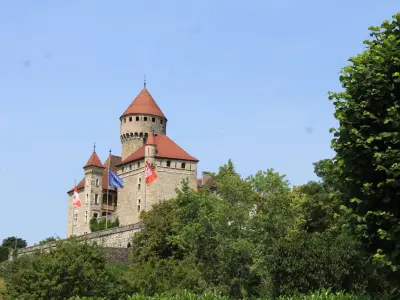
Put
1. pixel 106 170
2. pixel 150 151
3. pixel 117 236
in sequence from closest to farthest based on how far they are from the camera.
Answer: pixel 117 236 → pixel 150 151 → pixel 106 170

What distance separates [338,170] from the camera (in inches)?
771

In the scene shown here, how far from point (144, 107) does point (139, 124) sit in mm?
2965

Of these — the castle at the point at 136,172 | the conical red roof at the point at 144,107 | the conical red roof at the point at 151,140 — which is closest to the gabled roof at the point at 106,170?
the castle at the point at 136,172

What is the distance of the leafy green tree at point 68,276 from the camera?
3934 centimetres

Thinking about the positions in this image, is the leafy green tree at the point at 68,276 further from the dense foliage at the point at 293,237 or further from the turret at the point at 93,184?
the turret at the point at 93,184

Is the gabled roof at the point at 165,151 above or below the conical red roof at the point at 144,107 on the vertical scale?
below

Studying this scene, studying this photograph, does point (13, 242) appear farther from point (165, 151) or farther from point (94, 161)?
point (165, 151)

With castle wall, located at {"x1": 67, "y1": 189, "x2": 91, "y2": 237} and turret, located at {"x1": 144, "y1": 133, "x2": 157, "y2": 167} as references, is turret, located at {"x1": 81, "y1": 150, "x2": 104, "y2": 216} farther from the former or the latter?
turret, located at {"x1": 144, "y1": 133, "x2": 157, "y2": 167}

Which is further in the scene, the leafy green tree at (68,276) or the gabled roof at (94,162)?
the gabled roof at (94,162)

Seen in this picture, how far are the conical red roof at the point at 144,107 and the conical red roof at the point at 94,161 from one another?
743cm

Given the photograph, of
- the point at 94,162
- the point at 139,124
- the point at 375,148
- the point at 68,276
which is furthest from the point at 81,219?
the point at 375,148

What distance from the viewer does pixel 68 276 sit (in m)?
39.6

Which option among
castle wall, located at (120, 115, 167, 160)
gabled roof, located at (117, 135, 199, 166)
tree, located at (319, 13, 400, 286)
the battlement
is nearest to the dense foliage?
tree, located at (319, 13, 400, 286)

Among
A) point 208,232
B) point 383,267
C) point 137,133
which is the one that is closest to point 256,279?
point 208,232
